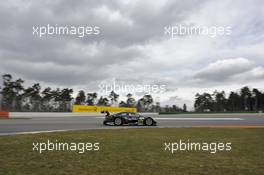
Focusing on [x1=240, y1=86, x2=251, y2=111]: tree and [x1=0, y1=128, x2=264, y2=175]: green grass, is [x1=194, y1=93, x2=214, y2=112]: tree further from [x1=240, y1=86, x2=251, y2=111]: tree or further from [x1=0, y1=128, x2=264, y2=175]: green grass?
[x1=0, y1=128, x2=264, y2=175]: green grass

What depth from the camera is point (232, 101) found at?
101 metres

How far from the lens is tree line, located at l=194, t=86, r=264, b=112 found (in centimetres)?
9500

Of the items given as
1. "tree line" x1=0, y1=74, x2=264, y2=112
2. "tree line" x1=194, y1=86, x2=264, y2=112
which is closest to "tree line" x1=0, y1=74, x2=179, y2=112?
"tree line" x1=0, y1=74, x2=264, y2=112

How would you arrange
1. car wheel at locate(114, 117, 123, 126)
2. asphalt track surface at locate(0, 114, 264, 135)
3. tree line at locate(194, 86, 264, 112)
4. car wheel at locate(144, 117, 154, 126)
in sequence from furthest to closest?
tree line at locate(194, 86, 264, 112)
car wheel at locate(114, 117, 123, 126)
car wheel at locate(144, 117, 154, 126)
asphalt track surface at locate(0, 114, 264, 135)

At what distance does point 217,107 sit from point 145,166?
338ft

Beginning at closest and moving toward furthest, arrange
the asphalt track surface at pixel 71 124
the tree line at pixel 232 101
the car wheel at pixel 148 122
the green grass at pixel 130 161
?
the green grass at pixel 130 161, the asphalt track surface at pixel 71 124, the car wheel at pixel 148 122, the tree line at pixel 232 101

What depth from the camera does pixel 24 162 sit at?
5.36 meters

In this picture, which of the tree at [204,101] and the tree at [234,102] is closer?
the tree at [234,102]

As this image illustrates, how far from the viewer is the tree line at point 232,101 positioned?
9500cm

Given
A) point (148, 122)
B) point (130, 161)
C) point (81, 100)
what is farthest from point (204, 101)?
point (130, 161)

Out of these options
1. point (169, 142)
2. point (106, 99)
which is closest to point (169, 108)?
point (106, 99)

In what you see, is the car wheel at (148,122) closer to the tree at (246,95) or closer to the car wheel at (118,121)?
the car wheel at (118,121)

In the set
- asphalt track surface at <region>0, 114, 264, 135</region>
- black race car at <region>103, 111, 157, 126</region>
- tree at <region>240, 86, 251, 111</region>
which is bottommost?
asphalt track surface at <region>0, 114, 264, 135</region>

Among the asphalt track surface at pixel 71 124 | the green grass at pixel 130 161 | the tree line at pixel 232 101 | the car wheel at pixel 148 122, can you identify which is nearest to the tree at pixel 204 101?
the tree line at pixel 232 101
